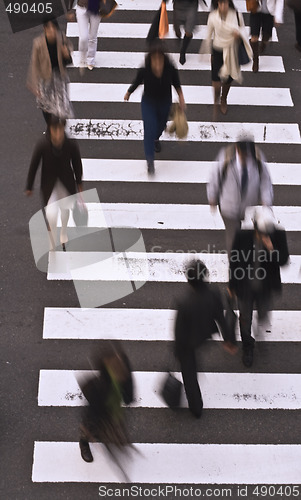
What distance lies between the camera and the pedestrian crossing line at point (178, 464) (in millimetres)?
8258

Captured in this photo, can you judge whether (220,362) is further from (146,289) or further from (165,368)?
(146,289)

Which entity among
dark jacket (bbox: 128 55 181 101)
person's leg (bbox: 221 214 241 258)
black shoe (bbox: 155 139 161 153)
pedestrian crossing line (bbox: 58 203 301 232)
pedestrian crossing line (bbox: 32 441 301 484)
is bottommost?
pedestrian crossing line (bbox: 32 441 301 484)

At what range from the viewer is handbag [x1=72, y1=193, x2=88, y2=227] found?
10.2 m

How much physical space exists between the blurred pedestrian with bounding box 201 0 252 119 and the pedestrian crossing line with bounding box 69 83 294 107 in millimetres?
764

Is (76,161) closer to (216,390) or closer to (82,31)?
(216,390)

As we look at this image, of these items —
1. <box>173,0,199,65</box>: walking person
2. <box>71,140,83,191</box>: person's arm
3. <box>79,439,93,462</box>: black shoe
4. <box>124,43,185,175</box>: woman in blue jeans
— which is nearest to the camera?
<box>79,439,93,462</box>: black shoe

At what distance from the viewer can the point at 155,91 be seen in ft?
35.7

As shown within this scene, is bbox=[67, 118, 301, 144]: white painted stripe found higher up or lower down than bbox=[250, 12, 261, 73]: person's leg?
lower down

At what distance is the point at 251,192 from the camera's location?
938 centimetres

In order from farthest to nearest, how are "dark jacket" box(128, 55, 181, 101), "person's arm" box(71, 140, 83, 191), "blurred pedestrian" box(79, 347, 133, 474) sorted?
"dark jacket" box(128, 55, 181, 101) < "person's arm" box(71, 140, 83, 191) < "blurred pedestrian" box(79, 347, 133, 474)

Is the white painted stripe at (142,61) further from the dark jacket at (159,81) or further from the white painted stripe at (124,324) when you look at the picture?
the white painted stripe at (124,324)

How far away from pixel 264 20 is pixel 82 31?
8.74 feet

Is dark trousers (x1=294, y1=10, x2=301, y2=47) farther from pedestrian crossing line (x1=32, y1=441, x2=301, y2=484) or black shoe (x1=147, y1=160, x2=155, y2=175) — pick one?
pedestrian crossing line (x1=32, y1=441, x2=301, y2=484)

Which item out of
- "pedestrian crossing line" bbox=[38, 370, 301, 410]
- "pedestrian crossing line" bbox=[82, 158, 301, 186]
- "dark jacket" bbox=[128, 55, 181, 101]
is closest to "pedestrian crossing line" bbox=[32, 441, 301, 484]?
"pedestrian crossing line" bbox=[38, 370, 301, 410]
